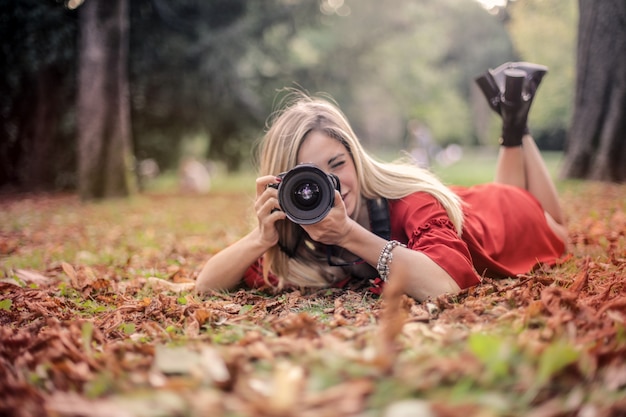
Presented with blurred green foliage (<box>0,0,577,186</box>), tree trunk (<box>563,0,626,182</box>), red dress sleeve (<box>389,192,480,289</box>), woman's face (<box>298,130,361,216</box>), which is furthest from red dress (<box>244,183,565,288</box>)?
blurred green foliage (<box>0,0,577,186</box>)

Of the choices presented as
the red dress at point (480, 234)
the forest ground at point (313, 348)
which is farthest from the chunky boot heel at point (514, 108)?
the forest ground at point (313, 348)

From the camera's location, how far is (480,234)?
3121mm

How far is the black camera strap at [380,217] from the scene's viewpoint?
280 centimetres

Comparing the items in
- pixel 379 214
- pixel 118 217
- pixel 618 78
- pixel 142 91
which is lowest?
pixel 118 217

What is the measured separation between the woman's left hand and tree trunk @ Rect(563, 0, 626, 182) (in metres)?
6.49

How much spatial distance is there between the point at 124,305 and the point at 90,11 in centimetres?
794

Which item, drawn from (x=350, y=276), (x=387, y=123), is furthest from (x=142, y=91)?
(x=387, y=123)

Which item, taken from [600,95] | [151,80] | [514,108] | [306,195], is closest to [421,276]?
[306,195]

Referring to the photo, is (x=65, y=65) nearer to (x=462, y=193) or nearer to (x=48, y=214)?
(x=48, y=214)

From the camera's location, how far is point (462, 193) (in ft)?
12.1

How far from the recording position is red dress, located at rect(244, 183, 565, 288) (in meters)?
2.51

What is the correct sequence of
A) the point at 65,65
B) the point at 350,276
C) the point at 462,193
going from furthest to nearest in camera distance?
the point at 65,65 → the point at 462,193 → the point at 350,276

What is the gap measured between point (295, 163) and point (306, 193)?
409 millimetres

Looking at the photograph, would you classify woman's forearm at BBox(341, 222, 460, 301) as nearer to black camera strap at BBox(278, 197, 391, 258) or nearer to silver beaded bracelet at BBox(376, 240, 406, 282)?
silver beaded bracelet at BBox(376, 240, 406, 282)
